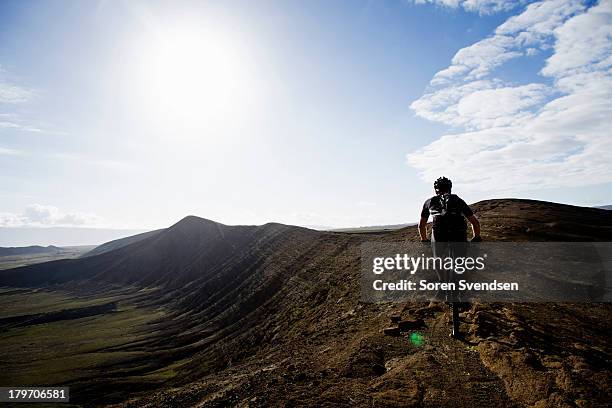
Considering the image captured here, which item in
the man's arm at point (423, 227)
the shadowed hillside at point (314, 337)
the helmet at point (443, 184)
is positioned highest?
the helmet at point (443, 184)

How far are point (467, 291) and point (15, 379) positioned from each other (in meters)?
65.2

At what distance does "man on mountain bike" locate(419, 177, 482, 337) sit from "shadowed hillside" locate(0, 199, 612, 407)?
6.19 feet

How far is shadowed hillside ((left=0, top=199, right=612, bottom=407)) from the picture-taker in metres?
6.54

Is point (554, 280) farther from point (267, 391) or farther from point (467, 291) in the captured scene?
point (267, 391)

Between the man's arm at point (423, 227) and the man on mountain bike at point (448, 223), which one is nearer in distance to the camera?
the man on mountain bike at point (448, 223)

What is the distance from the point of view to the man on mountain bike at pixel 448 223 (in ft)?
25.0

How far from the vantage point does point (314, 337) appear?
14.1 m

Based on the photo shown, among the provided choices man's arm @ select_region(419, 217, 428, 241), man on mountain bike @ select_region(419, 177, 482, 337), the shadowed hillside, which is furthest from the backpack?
the shadowed hillside

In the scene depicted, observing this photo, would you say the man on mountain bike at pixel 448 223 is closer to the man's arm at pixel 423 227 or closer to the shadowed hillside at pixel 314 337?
the man's arm at pixel 423 227

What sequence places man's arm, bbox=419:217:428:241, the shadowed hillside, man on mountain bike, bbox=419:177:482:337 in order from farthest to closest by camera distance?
man's arm, bbox=419:217:428:241, man on mountain bike, bbox=419:177:482:337, the shadowed hillside

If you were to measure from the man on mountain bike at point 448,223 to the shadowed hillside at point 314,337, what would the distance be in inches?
74.3

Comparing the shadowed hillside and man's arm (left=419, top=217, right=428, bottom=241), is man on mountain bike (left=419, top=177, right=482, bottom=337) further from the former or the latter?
the shadowed hillside

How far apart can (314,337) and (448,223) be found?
872cm

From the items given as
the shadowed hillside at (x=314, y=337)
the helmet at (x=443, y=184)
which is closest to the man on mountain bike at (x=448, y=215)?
the helmet at (x=443, y=184)
